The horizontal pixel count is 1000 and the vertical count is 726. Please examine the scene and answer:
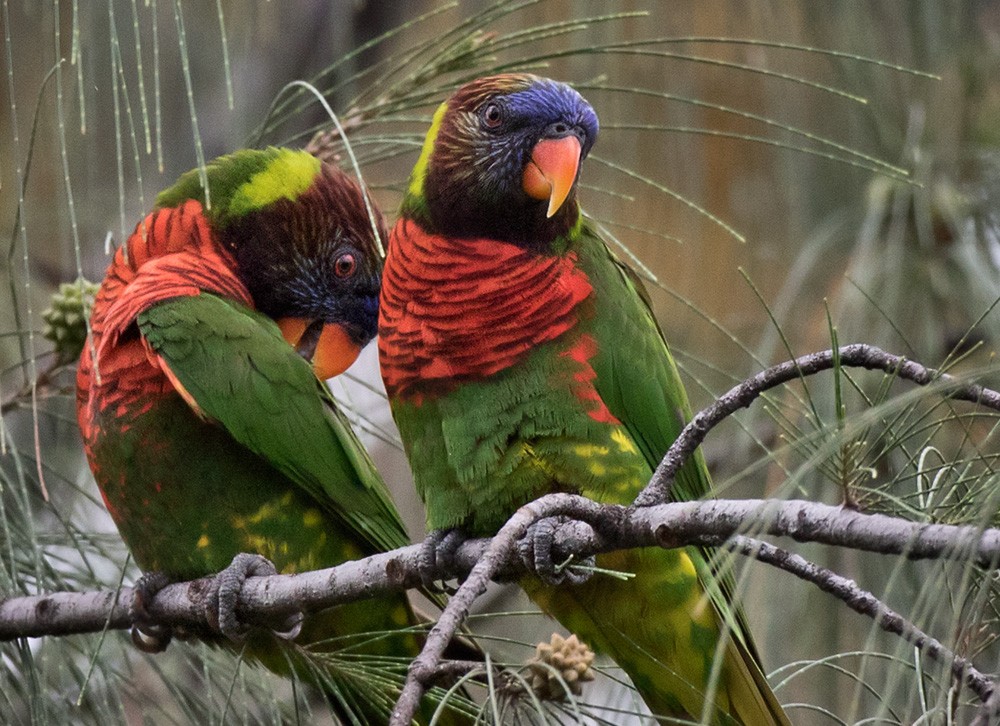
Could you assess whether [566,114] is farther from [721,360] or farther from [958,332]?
[721,360]

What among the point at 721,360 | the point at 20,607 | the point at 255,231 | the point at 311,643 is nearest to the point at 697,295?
the point at 721,360

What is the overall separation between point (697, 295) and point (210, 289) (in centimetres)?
201

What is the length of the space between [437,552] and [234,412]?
1.60ft

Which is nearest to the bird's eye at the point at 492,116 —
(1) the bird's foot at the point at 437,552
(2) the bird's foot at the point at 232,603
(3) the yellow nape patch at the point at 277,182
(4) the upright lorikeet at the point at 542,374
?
(4) the upright lorikeet at the point at 542,374

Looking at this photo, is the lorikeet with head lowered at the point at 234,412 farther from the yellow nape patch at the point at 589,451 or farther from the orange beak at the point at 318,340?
the yellow nape patch at the point at 589,451

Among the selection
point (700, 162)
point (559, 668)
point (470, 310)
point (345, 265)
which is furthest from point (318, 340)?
point (700, 162)

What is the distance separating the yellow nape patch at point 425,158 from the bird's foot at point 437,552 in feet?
2.09

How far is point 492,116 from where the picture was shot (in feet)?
6.91

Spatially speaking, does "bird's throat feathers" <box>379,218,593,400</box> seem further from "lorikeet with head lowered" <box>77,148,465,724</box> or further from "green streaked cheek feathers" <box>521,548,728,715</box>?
"green streaked cheek feathers" <box>521,548,728,715</box>

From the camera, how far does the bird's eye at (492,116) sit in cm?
209

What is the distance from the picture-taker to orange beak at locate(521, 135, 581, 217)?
1986 mm

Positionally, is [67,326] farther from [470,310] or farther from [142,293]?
[470,310]

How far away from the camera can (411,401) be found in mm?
2008

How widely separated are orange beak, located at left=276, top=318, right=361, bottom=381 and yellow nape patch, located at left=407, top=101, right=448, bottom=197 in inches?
14.6
